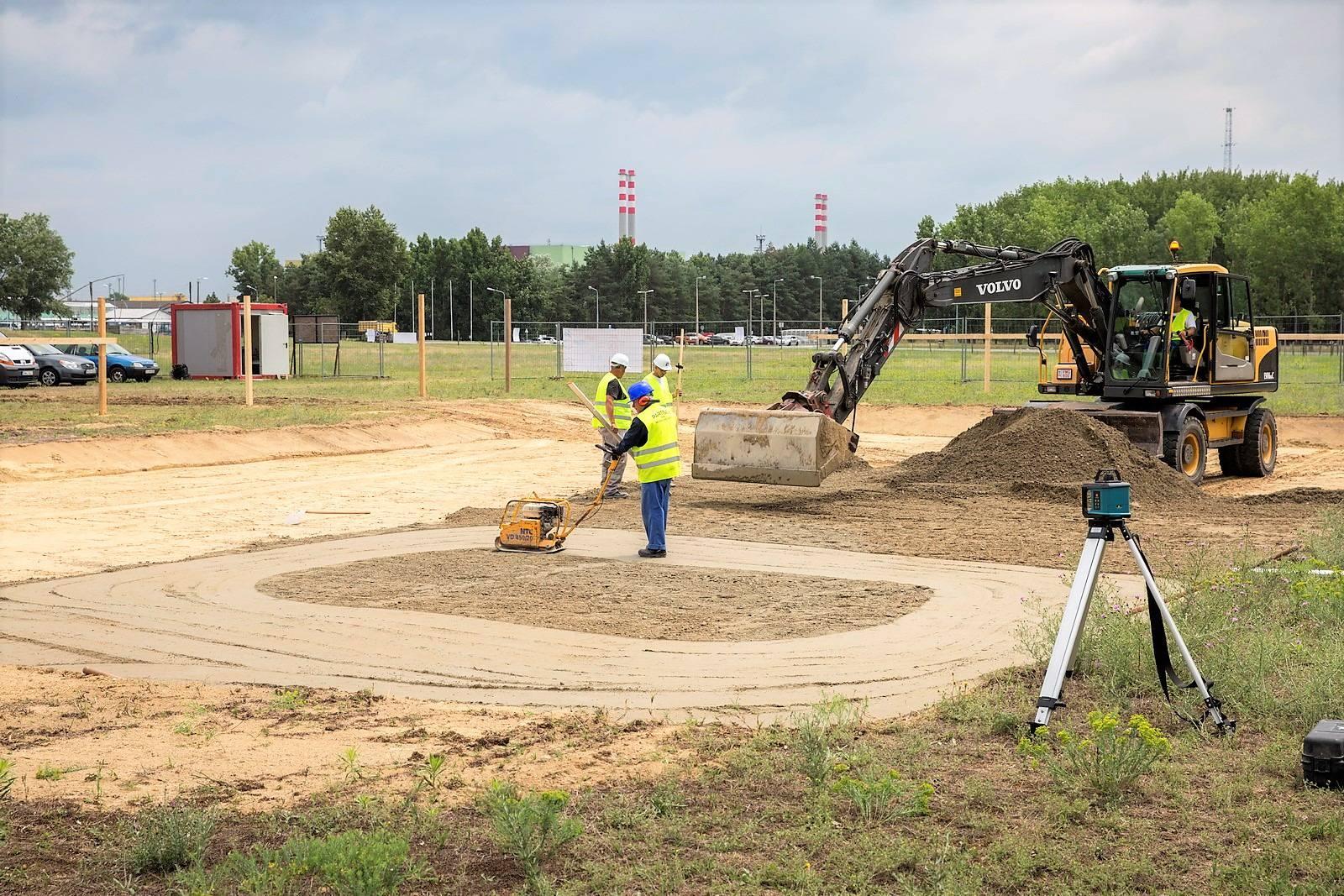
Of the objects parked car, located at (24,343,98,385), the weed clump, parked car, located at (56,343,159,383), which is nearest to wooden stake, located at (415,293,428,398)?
parked car, located at (24,343,98,385)

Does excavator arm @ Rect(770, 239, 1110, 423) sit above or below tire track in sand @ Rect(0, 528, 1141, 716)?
above

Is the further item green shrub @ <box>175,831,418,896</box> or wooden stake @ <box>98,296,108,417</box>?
wooden stake @ <box>98,296,108,417</box>

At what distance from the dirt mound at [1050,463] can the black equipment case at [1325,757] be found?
11105 mm

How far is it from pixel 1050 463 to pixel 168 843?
1456 cm

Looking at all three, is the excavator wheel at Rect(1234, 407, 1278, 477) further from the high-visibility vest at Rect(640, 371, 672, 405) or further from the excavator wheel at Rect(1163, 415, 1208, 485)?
the high-visibility vest at Rect(640, 371, 672, 405)

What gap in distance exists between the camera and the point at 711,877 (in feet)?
17.5

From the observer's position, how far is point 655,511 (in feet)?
44.1

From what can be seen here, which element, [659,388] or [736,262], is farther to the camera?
[736,262]

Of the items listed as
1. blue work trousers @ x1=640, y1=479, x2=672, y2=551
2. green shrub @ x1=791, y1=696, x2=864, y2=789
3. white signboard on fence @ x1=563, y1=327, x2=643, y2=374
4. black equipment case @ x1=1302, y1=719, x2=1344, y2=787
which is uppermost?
white signboard on fence @ x1=563, y1=327, x2=643, y2=374

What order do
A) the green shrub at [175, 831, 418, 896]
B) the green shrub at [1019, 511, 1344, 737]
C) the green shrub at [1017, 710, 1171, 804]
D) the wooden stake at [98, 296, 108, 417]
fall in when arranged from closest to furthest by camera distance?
the green shrub at [175, 831, 418, 896] < the green shrub at [1017, 710, 1171, 804] < the green shrub at [1019, 511, 1344, 737] < the wooden stake at [98, 296, 108, 417]

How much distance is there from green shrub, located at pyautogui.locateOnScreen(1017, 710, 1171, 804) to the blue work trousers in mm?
6818

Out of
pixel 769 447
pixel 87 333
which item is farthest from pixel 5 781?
pixel 87 333

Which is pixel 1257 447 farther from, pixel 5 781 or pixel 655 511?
pixel 5 781

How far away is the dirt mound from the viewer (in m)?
17.7
